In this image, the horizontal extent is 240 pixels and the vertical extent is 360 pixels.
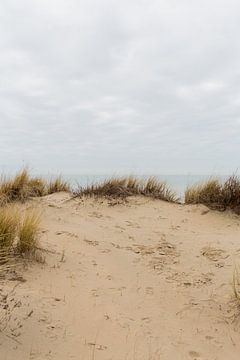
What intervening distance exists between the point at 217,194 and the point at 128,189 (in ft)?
6.23

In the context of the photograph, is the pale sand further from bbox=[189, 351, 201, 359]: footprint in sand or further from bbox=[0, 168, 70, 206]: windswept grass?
bbox=[0, 168, 70, 206]: windswept grass

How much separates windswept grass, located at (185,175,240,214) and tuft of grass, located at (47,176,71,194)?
2.95 meters

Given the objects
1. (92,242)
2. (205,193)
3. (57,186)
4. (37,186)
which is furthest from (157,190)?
(92,242)

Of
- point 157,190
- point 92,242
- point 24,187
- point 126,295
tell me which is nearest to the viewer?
point 126,295

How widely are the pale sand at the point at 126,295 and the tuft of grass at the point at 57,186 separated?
9.74 feet

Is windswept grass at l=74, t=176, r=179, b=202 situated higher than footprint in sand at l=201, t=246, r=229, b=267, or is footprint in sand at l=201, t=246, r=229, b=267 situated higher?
windswept grass at l=74, t=176, r=179, b=202

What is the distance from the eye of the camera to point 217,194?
8570 mm

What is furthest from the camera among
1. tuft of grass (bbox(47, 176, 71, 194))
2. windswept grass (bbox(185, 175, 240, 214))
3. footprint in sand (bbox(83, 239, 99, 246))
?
tuft of grass (bbox(47, 176, 71, 194))

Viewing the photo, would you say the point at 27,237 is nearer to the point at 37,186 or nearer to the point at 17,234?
the point at 17,234

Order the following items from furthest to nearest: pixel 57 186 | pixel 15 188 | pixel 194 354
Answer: pixel 57 186, pixel 15 188, pixel 194 354

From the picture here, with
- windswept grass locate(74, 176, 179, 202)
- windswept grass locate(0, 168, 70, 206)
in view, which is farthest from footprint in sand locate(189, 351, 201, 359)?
windswept grass locate(74, 176, 179, 202)

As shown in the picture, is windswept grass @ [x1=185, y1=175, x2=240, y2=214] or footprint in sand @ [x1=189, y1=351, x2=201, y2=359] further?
windswept grass @ [x1=185, y1=175, x2=240, y2=214]

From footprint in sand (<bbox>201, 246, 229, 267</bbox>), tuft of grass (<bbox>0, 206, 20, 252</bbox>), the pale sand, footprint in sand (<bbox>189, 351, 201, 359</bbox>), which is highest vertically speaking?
tuft of grass (<bbox>0, 206, 20, 252</bbox>)

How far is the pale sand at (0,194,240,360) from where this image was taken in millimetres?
3371
